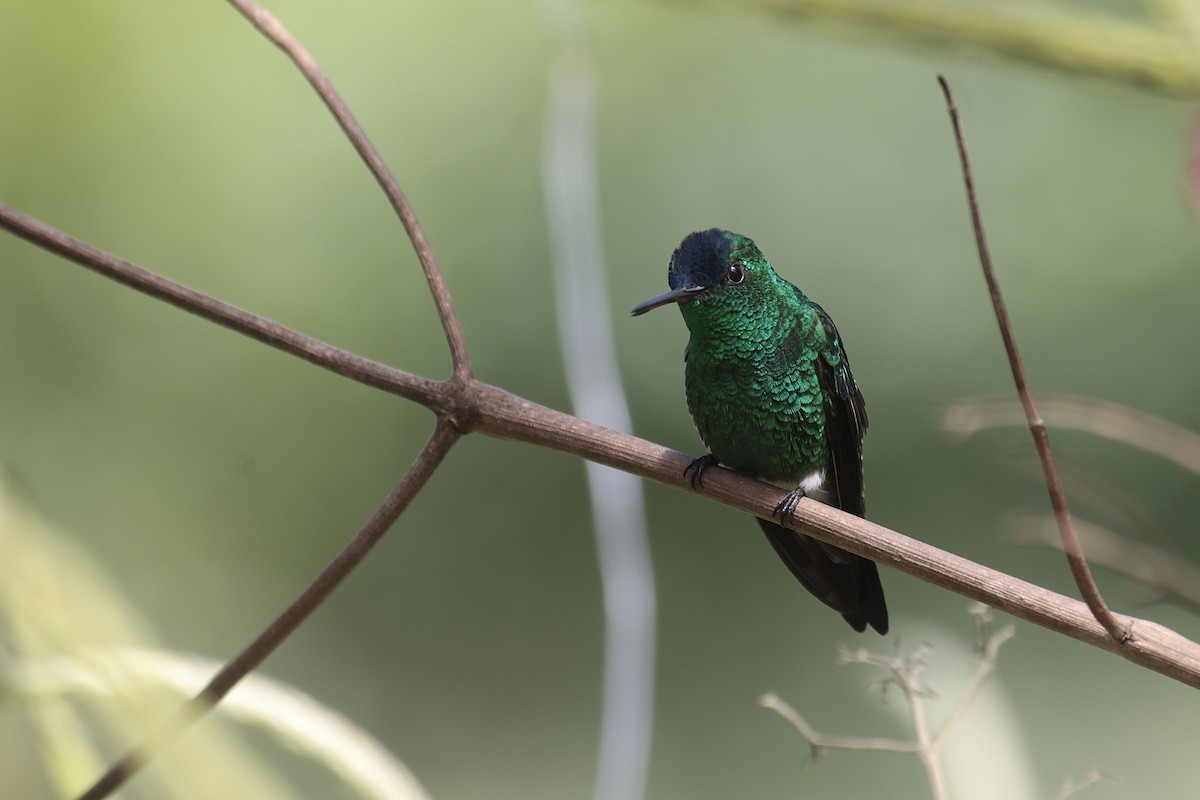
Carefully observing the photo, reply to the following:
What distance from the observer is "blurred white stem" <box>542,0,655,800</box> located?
133 centimetres

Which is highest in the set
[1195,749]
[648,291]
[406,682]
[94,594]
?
[648,291]

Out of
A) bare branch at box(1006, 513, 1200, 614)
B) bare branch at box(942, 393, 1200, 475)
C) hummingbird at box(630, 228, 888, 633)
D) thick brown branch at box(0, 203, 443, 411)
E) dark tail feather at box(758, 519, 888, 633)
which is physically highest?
hummingbird at box(630, 228, 888, 633)

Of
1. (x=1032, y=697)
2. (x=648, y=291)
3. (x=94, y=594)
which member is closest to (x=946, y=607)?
(x=1032, y=697)

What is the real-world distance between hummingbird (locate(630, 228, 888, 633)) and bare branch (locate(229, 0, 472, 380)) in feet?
1.77

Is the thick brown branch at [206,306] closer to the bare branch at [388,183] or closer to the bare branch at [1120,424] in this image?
the bare branch at [388,183]

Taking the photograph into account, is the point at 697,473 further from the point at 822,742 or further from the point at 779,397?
the point at 779,397

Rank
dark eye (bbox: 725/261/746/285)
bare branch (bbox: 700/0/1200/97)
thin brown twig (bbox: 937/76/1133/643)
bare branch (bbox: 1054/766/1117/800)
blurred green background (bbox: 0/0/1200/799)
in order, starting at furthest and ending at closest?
blurred green background (bbox: 0/0/1200/799) → dark eye (bbox: 725/261/746/285) → bare branch (bbox: 700/0/1200/97) → bare branch (bbox: 1054/766/1117/800) → thin brown twig (bbox: 937/76/1133/643)

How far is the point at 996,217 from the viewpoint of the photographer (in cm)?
387

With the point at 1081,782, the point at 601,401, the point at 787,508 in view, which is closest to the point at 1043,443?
the point at 787,508

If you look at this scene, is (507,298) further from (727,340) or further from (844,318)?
(727,340)

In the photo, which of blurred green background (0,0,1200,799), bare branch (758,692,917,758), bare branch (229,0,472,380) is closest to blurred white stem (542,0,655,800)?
bare branch (758,692,917,758)

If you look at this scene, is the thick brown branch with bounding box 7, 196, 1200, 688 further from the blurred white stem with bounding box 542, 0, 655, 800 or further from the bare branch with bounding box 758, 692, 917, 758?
the blurred white stem with bounding box 542, 0, 655, 800

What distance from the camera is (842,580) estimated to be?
1521 millimetres

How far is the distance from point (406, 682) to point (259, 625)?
594 mm
